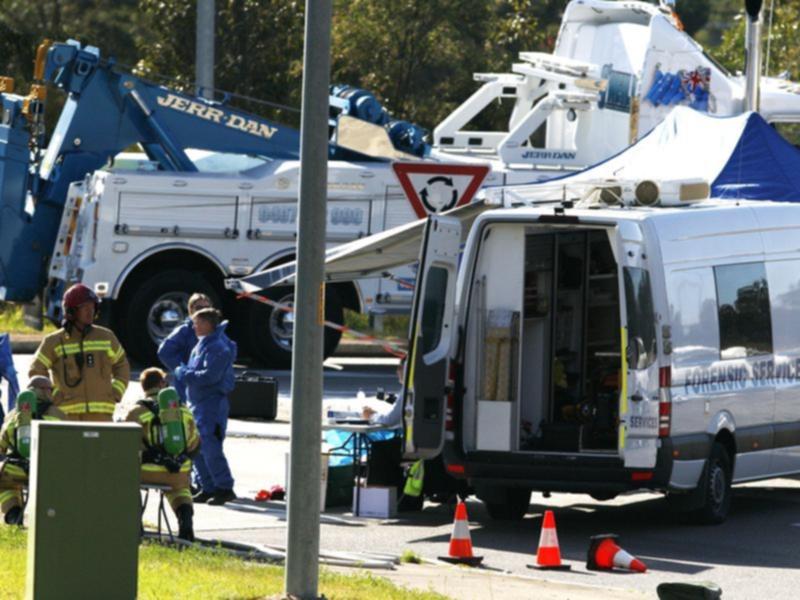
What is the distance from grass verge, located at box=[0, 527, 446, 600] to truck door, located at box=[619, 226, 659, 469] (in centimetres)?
263

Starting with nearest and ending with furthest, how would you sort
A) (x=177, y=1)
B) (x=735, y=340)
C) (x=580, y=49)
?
(x=735, y=340) < (x=580, y=49) < (x=177, y=1)

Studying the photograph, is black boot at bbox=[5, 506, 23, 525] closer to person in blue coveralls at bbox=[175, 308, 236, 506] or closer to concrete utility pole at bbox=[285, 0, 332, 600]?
person in blue coveralls at bbox=[175, 308, 236, 506]

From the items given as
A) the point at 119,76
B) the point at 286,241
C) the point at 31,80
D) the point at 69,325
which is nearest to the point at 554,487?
the point at 69,325

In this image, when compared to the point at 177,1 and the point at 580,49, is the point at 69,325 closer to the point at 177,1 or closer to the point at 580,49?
the point at 580,49

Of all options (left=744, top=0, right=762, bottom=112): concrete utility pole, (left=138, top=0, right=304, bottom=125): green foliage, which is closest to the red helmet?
(left=744, top=0, right=762, bottom=112): concrete utility pole

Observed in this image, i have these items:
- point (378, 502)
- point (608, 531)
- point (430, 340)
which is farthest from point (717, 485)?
point (378, 502)

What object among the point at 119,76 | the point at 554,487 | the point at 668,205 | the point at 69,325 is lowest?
the point at 554,487

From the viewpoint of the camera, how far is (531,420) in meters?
14.3

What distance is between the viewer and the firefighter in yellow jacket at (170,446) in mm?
12180

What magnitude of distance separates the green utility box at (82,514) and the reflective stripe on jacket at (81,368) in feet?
12.0

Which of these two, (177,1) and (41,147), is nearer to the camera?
(41,147)

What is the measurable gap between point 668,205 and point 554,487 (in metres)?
2.40

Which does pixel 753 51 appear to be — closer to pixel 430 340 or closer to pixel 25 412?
pixel 430 340

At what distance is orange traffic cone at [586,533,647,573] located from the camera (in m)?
12.1
